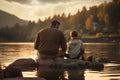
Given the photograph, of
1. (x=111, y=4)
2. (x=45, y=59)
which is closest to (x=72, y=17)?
(x=111, y=4)

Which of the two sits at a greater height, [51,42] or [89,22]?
[89,22]

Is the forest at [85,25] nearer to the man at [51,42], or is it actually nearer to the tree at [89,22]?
the tree at [89,22]

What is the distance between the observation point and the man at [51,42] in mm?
17730

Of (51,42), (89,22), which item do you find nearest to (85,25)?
(89,22)

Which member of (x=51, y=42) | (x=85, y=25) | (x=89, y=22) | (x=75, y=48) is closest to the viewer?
(x=51, y=42)

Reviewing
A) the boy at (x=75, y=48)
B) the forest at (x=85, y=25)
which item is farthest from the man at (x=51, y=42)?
the forest at (x=85, y=25)

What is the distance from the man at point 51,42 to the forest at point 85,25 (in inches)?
3259

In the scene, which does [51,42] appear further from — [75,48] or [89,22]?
[89,22]

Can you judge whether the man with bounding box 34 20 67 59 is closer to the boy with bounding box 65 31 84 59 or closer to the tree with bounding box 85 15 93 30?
the boy with bounding box 65 31 84 59

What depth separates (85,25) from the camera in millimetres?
122688

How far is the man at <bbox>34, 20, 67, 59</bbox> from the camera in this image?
17.7m

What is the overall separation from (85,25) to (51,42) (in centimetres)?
10512

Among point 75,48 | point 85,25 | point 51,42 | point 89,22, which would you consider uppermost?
point 89,22

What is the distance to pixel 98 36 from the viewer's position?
10625 cm
